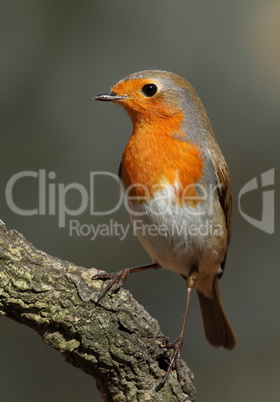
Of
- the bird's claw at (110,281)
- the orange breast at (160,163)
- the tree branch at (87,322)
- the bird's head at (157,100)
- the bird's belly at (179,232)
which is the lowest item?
the tree branch at (87,322)

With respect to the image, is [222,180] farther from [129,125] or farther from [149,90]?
[129,125]

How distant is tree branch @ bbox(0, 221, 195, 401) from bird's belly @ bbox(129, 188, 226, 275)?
2.55ft

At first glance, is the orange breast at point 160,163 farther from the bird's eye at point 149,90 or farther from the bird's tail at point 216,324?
the bird's tail at point 216,324

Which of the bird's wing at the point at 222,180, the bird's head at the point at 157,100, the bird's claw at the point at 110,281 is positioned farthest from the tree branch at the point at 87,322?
the bird's head at the point at 157,100

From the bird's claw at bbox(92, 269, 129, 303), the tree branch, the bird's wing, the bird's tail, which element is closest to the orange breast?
the bird's wing

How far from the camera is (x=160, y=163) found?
3812 mm

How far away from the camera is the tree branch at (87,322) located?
2.79m

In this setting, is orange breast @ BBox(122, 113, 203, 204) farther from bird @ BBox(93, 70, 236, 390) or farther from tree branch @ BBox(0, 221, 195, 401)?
tree branch @ BBox(0, 221, 195, 401)

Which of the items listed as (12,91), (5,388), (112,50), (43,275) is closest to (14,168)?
(12,91)

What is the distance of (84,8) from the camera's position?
19.1ft

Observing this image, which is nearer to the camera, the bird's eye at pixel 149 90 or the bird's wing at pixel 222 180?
the bird's wing at pixel 222 180

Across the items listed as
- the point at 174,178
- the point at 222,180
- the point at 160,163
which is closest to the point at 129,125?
the point at 222,180

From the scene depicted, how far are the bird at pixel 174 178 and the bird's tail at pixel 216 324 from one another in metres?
0.56

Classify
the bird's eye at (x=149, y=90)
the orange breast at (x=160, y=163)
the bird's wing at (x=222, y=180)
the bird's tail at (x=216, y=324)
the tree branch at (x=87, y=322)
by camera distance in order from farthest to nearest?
1. the bird's tail at (x=216, y=324)
2. the bird's eye at (x=149, y=90)
3. the bird's wing at (x=222, y=180)
4. the orange breast at (x=160, y=163)
5. the tree branch at (x=87, y=322)
